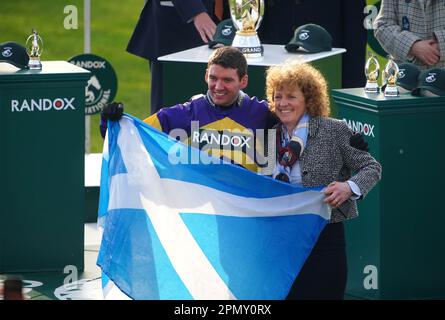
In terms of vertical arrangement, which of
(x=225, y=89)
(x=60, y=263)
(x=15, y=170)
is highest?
A: (x=225, y=89)

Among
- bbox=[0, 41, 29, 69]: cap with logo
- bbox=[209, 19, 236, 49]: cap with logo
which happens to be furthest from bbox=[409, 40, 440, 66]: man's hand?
bbox=[0, 41, 29, 69]: cap with logo

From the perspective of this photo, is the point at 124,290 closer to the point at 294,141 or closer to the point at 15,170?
the point at 294,141

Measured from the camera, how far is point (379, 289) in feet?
30.2

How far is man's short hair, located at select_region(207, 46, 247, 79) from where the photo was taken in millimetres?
8297

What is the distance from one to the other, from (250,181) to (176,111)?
72 cm

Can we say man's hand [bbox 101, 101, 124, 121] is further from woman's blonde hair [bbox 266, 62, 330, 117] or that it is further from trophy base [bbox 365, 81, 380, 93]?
trophy base [bbox 365, 81, 380, 93]

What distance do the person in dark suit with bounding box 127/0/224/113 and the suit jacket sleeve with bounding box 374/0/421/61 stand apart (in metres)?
1.51

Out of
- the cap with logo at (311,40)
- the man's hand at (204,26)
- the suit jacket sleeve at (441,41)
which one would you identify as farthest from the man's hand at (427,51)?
the man's hand at (204,26)

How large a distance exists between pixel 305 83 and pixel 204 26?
3.26m

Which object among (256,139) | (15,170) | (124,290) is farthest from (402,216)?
(15,170)

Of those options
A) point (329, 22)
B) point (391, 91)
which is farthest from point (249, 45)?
point (329, 22)

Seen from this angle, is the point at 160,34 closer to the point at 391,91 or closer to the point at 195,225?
the point at 391,91

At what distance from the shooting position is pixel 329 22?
11203 mm

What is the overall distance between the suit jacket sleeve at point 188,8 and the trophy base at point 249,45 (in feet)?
3.25
